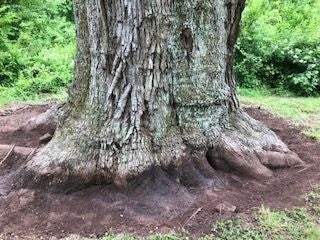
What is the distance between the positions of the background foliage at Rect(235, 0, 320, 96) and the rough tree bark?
18.1 feet

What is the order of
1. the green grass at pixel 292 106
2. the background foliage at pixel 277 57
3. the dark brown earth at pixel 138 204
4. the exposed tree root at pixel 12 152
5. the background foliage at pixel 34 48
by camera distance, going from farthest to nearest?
the background foliage at pixel 277 57
the background foliage at pixel 34 48
the green grass at pixel 292 106
the exposed tree root at pixel 12 152
the dark brown earth at pixel 138 204

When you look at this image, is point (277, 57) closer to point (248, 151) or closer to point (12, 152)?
point (248, 151)

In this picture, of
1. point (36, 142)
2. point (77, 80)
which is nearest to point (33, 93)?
point (36, 142)

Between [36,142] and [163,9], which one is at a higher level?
[163,9]

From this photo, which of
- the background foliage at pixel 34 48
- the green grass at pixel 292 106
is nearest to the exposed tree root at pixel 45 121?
the green grass at pixel 292 106

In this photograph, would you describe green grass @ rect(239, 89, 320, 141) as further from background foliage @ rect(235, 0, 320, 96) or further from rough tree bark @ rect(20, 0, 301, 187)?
rough tree bark @ rect(20, 0, 301, 187)

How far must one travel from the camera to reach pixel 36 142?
5285 millimetres

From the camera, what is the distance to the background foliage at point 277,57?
388 inches

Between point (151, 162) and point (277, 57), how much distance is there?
22.0 ft

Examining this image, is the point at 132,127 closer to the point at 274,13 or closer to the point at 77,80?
the point at 77,80

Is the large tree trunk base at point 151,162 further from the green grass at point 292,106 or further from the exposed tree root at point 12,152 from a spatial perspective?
the green grass at point 292,106

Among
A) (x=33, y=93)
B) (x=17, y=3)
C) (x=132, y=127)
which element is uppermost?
(x=17, y=3)

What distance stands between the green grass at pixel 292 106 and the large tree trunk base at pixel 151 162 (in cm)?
176

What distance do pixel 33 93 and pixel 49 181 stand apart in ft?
16.9
